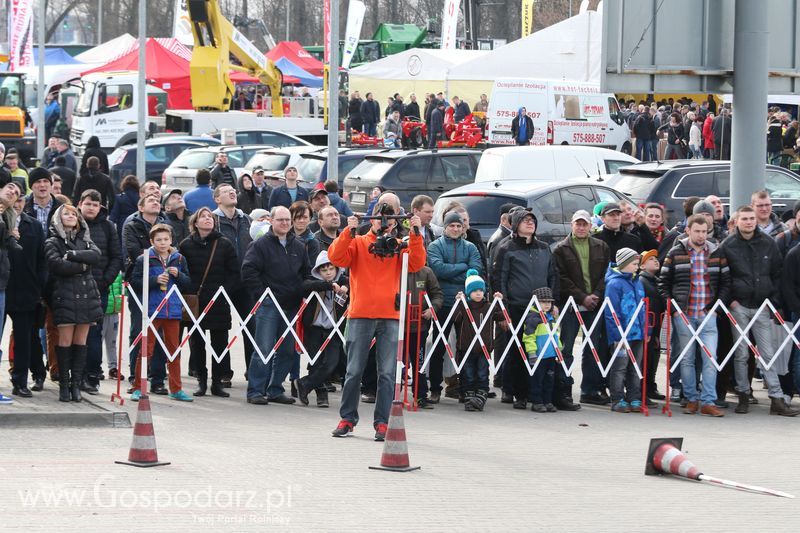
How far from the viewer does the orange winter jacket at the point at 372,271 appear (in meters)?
10.6

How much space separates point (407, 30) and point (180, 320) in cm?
6352

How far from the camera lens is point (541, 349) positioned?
12430 millimetres

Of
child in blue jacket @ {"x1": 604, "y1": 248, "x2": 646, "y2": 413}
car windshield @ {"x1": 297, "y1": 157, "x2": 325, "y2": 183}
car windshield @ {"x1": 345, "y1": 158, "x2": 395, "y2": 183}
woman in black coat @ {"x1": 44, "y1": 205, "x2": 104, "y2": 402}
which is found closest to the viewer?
woman in black coat @ {"x1": 44, "y1": 205, "x2": 104, "y2": 402}

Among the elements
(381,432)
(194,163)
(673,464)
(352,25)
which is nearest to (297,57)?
(352,25)

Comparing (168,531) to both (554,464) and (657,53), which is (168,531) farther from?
(657,53)

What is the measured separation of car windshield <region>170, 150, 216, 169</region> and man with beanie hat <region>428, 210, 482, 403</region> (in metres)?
16.8

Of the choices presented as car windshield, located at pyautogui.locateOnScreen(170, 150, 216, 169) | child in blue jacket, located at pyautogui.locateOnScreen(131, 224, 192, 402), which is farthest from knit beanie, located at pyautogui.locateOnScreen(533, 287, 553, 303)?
car windshield, located at pyautogui.locateOnScreen(170, 150, 216, 169)

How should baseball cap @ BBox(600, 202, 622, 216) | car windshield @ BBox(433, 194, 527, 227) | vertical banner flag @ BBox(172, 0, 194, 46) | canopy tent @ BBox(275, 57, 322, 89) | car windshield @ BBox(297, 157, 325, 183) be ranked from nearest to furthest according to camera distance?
baseball cap @ BBox(600, 202, 622, 216), car windshield @ BBox(433, 194, 527, 227), car windshield @ BBox(297, 157, 325, 183), vertical banner flag @ BBox(172, 0, 194, 46), canopy tent @ BBox(275, 57, 322, 89)

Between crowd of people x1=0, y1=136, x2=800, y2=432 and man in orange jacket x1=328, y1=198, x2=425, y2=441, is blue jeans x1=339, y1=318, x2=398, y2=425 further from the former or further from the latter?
crowd of people x1=0, y1=136, x2=800, y2=432

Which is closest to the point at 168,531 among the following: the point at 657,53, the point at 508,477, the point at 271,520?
the point at 271,520

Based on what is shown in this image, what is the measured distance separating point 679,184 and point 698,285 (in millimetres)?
8688

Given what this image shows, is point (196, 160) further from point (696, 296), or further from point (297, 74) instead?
point (297, 74)

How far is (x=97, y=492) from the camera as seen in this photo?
8.38 m

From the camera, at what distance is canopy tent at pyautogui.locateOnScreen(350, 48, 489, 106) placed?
2025 inches
